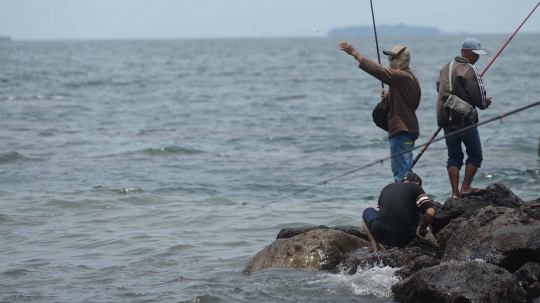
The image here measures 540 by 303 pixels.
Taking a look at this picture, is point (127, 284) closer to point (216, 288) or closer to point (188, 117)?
point (216, 288)

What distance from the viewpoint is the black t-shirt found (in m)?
7.20

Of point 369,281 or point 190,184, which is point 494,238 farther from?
point 190,184

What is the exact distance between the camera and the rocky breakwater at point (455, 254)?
245 inches

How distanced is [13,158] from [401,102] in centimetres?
1014

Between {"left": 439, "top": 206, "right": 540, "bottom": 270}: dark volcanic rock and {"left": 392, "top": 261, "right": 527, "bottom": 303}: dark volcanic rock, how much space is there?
401 mm

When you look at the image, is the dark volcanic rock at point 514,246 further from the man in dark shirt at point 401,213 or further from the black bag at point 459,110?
the black bag at point 459,110

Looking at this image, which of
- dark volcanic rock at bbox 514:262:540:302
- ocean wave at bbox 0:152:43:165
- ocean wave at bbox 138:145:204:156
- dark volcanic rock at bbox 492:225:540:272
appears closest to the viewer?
dark volcanic rock at bbox 514:262:540:302

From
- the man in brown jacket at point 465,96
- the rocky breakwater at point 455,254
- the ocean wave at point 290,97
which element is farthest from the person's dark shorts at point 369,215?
the ocean wave at point 290,97

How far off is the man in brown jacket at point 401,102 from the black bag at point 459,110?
31 cm

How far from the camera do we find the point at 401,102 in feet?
26.1

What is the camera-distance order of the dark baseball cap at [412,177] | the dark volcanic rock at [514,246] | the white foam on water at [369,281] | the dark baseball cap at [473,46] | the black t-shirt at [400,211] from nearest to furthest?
the dark volcanic rock at [514,246]
the white foam on water at [369,281]
the black t-shirt at [400,211]
the dark baseball cap at [412,177]
the dark baseball cap at [473,46]

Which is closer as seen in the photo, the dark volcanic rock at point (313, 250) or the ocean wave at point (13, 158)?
the dark volcanic rock at point (313, 250)

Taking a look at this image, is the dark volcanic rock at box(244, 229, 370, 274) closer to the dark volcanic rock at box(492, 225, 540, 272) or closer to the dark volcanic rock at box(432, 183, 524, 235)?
the dark volcanic rock at box(432, 183, 524, 235)

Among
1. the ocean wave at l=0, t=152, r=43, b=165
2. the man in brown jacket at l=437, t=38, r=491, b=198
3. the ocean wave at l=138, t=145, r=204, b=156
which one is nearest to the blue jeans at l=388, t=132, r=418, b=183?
the man in brown jacket at l=437, t=38, r=491, b=198
